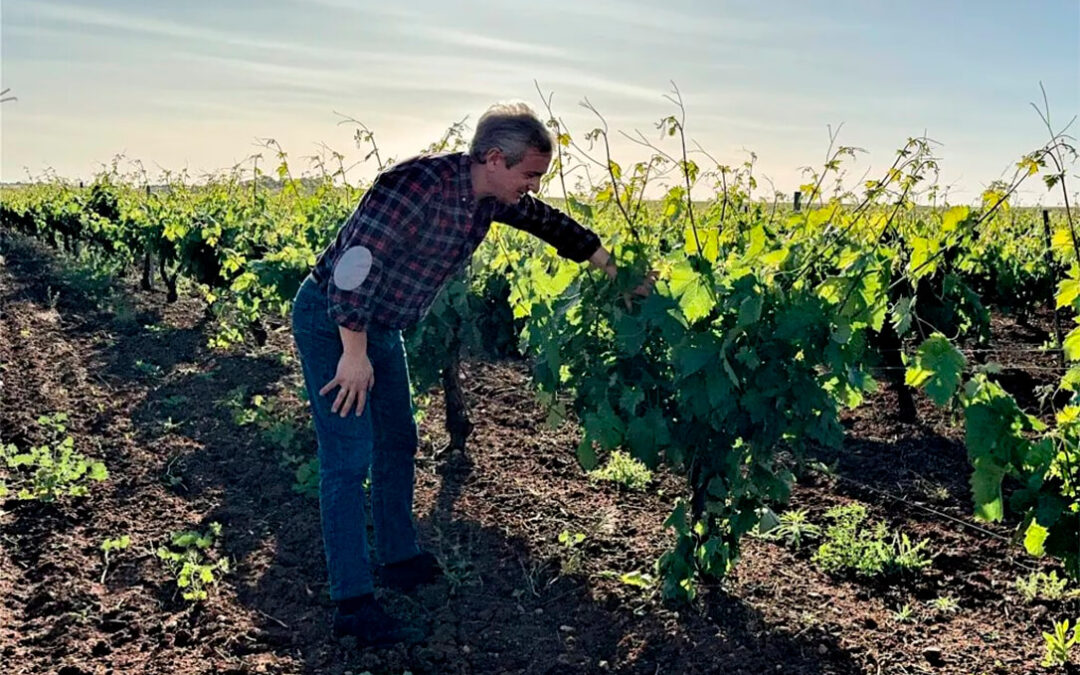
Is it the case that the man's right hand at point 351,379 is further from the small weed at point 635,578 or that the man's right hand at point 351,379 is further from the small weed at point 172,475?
the small weed at point 172,475

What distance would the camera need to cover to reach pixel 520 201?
3299mm

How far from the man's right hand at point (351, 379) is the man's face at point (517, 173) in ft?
2.18

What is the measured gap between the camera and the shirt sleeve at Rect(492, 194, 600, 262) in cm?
330

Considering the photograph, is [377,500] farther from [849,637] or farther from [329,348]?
[849,637]

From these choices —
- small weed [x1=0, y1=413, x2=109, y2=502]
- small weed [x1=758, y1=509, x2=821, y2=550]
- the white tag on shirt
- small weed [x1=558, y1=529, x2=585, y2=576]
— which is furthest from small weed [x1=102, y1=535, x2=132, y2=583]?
small weed [x1=758, y1=509, x2=821, y2=550]

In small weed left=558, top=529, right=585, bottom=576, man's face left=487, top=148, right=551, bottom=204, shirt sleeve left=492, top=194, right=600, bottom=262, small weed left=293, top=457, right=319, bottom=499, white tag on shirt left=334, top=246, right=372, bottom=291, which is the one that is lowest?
small weed left=293, top=457, right=319, bottom=499

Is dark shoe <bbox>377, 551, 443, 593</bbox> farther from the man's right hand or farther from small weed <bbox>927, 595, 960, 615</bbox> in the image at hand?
small weed <bbox>927, 595, 960, 615</bbox>

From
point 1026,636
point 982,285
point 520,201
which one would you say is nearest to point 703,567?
point 1026,636

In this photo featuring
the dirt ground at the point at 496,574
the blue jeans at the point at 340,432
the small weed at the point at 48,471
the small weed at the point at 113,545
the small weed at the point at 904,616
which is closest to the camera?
the blue jeans at the point at 340,432

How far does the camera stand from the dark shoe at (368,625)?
3.23 m

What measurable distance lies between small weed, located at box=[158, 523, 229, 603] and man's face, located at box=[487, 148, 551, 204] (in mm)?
1927

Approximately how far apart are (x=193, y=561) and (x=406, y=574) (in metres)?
0.93

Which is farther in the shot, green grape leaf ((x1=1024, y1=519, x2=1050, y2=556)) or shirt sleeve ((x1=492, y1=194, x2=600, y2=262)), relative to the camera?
shirt sleeve ((x1=492, y1=194, x2=600, y2=262))

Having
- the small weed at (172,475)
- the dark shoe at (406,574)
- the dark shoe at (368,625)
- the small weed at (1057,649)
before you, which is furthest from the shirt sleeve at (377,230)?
the small weed at (172,475)
